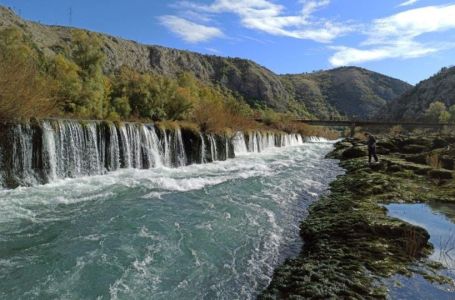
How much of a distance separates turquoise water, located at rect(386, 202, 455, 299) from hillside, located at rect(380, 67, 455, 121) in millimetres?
120373

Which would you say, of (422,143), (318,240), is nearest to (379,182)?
(318,240)

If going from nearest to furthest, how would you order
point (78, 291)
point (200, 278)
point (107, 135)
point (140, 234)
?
point (78, 291) → point (200, 278) → point (140, 234) → point (107, 135)

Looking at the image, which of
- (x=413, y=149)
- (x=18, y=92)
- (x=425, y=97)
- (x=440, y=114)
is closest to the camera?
(x=18, y=92)

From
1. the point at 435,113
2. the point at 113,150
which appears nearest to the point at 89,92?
the point at 113,150

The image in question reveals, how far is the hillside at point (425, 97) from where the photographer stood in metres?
128

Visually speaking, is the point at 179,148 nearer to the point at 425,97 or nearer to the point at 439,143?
the point at 439,143

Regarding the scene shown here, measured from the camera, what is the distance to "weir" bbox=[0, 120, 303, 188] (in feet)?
53.4

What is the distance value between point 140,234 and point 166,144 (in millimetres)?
15586

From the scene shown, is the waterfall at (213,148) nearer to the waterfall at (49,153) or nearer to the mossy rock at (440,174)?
the waterfall at (49,153)

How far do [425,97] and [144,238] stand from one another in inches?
5732

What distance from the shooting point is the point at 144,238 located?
1030cm

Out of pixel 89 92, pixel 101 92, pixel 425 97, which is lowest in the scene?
pixel 89 92

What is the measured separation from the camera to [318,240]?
9.82 metres

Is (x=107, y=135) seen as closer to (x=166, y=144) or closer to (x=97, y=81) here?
(x=166, y=144)
